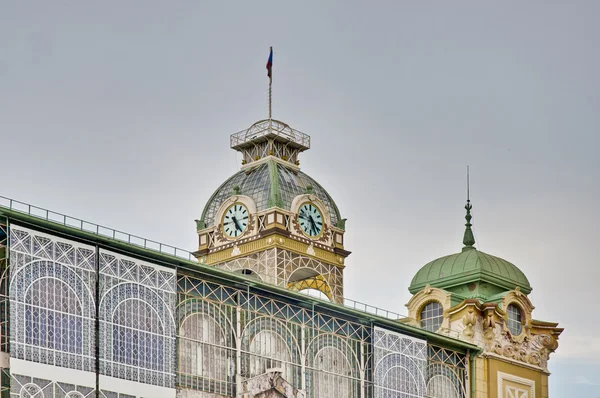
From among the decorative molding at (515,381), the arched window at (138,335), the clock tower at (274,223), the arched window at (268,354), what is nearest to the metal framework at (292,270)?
the clock tower at (274,223)

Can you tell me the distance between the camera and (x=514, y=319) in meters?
117

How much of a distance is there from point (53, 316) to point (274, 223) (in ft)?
134

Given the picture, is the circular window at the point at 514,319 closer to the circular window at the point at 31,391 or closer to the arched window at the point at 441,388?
the arched window at the point at 441,388

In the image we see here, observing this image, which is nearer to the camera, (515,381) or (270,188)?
(515,381)

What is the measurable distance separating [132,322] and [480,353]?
122 ft

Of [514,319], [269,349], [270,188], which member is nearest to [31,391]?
[269,349]

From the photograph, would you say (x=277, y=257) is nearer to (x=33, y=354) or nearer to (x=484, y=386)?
(x=484, y=386)

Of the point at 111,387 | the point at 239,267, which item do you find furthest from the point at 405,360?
the point at 111,387

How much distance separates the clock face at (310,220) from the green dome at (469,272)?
9.66m

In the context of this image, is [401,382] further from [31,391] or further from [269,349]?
[31,391]

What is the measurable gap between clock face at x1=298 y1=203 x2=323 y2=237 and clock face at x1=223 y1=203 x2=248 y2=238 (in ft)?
16.0

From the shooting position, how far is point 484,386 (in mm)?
111562

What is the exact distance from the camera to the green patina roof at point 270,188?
122 metres

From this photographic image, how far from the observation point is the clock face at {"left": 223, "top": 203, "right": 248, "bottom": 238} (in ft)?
400
